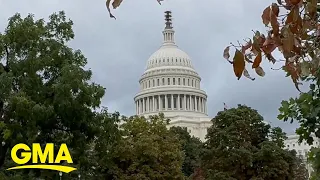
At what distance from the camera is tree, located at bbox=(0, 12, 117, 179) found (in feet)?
66.5

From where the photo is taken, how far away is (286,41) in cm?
215

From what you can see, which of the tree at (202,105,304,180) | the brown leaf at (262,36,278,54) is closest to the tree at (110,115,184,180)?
the tree at (202,105,304,180)

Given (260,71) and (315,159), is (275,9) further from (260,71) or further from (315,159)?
(315,159)

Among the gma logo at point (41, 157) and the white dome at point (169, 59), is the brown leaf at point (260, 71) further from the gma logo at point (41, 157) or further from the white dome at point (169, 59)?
the white dome at point (169, 59)

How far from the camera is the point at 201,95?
10088 cm

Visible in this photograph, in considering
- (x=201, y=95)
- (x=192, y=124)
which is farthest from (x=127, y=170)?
(x=201, y=95)

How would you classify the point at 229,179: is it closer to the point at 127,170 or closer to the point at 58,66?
the point at 127,170

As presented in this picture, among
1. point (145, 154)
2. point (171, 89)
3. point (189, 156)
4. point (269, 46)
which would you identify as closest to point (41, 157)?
point (145, 154)

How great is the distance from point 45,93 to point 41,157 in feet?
7.97

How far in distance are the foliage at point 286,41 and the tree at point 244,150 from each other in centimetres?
2624

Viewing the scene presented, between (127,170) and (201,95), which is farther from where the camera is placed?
(201,95)

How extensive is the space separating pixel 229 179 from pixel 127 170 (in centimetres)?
535

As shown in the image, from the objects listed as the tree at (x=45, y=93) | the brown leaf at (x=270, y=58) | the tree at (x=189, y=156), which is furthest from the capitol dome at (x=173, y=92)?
the brown leaf at (x=270, y=58)

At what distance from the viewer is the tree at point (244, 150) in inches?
1148
